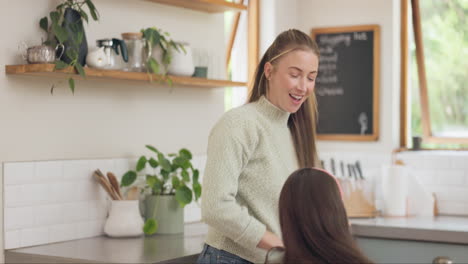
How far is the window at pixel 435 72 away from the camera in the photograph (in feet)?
14.6

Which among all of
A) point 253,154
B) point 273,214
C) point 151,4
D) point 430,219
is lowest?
point 430,219

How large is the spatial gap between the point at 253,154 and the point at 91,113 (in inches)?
48.3

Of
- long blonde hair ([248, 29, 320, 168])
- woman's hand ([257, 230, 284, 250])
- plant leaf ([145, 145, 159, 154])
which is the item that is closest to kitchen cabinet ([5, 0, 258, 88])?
plant leaf ([145, 145, 159, 154])

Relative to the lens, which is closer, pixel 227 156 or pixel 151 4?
pixel 227 156

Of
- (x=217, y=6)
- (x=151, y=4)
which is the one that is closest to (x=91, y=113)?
(x=151, y=4)

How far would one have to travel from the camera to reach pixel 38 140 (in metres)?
2.95

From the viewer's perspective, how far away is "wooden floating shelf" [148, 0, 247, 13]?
11.6 ft

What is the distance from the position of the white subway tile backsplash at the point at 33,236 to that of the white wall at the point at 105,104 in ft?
0.93

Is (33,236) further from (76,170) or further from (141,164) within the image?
(141,164)

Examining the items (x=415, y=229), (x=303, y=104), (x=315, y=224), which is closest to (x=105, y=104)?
(x=303, y=104)

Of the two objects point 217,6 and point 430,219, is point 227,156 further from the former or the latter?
point 430,219

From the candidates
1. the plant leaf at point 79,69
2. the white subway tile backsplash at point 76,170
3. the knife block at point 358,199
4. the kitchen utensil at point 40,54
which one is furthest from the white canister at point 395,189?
the kitchen utensil at point 40,54

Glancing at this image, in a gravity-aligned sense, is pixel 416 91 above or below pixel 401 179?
above

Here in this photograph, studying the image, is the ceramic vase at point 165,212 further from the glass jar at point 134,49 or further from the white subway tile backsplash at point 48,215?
the glass jar at point 134,49
